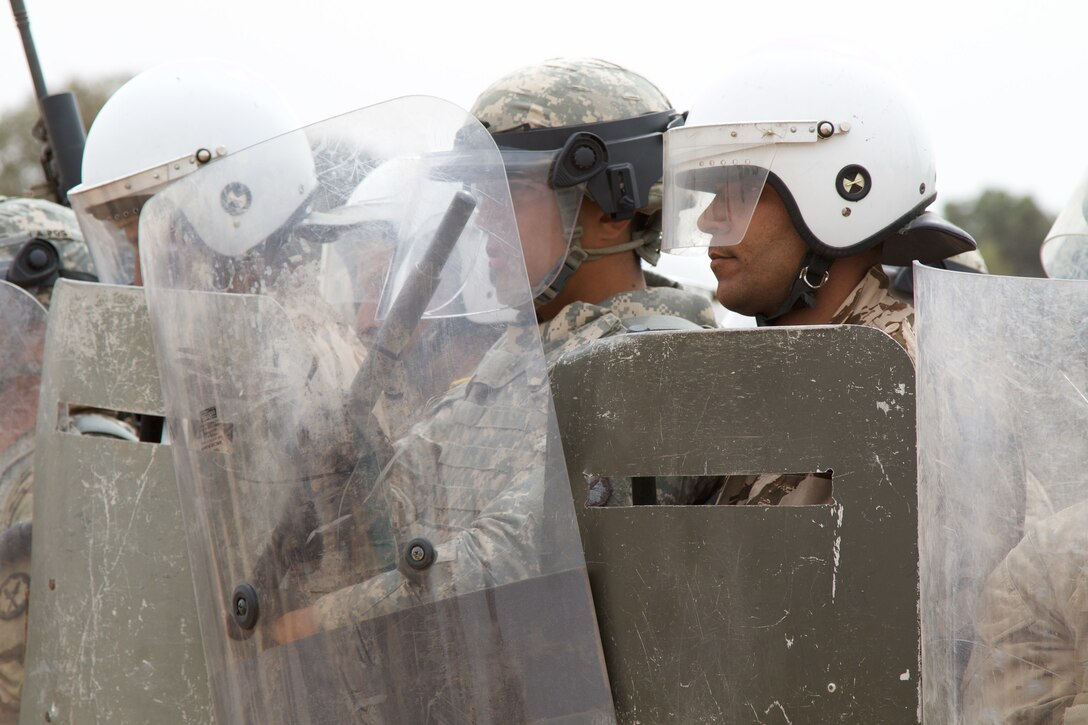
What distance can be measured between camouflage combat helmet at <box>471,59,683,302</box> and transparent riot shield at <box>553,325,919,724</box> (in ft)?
3.58

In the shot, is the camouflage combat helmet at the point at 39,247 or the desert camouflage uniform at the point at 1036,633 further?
the camouflage combat helmet at the point at 39,247

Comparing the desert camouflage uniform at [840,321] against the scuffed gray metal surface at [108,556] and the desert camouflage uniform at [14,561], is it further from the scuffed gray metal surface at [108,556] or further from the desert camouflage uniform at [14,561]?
the desert camouflage uniform at [14,561]

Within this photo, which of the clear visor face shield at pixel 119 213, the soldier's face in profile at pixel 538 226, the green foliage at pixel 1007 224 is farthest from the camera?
the green foliage at pixel 1007 224

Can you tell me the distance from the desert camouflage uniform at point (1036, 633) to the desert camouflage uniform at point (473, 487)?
2.11ft

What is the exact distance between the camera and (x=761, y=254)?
104 inches

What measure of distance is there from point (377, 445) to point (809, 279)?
1.18m

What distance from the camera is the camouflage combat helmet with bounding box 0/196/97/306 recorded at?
12.4 ft

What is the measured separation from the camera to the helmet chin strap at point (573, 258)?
10.2 ft

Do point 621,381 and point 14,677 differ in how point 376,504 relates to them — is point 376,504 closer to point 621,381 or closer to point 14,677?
point 621,381

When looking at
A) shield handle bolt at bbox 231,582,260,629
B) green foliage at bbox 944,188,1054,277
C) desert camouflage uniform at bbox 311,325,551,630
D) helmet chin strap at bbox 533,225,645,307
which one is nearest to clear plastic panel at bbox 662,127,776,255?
helmet chin strap at bbox 533,225,645,307

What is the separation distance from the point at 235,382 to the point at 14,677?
41.7 inches

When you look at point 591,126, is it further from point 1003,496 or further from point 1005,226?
point 1005,226

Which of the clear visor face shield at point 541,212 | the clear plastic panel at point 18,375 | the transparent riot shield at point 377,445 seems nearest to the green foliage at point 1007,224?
the clear visor face shield at point 541,212

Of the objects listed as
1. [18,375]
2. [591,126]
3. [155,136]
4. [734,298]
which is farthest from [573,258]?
[18,375]
